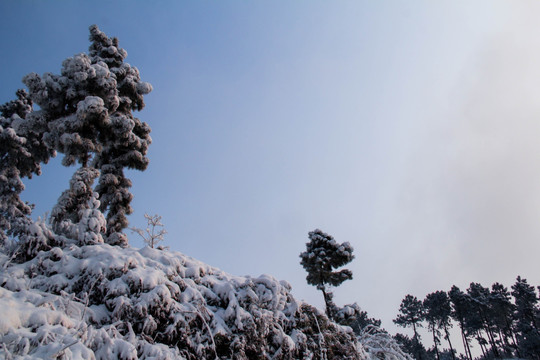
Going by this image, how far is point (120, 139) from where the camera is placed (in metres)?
13.5

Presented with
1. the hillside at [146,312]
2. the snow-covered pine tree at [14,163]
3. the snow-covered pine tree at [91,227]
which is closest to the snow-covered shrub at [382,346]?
the hillside at [146,312]

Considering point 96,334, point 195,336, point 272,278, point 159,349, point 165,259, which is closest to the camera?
point 96,334

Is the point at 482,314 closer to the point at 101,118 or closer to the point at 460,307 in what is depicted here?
the point at 460,307

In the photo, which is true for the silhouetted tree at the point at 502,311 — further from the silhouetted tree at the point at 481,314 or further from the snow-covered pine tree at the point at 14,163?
the snow-covered pine tree at the point at 14,163

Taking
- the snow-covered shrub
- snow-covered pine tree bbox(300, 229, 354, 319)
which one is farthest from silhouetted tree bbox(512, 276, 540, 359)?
the snow-covered shrub

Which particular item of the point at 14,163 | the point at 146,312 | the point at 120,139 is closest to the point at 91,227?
the point at 146,312

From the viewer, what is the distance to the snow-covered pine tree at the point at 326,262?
22.2 meters

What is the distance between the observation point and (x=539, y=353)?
39500mm

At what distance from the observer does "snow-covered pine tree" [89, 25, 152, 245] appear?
1307 cm

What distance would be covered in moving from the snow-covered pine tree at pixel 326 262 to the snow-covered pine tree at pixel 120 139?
47.0ft

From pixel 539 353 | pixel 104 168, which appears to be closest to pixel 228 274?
pixel 104 168

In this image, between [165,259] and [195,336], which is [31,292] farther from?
[195,336]

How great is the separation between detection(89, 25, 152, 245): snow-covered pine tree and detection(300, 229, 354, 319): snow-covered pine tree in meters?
14.3

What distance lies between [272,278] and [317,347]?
74.7 inches
